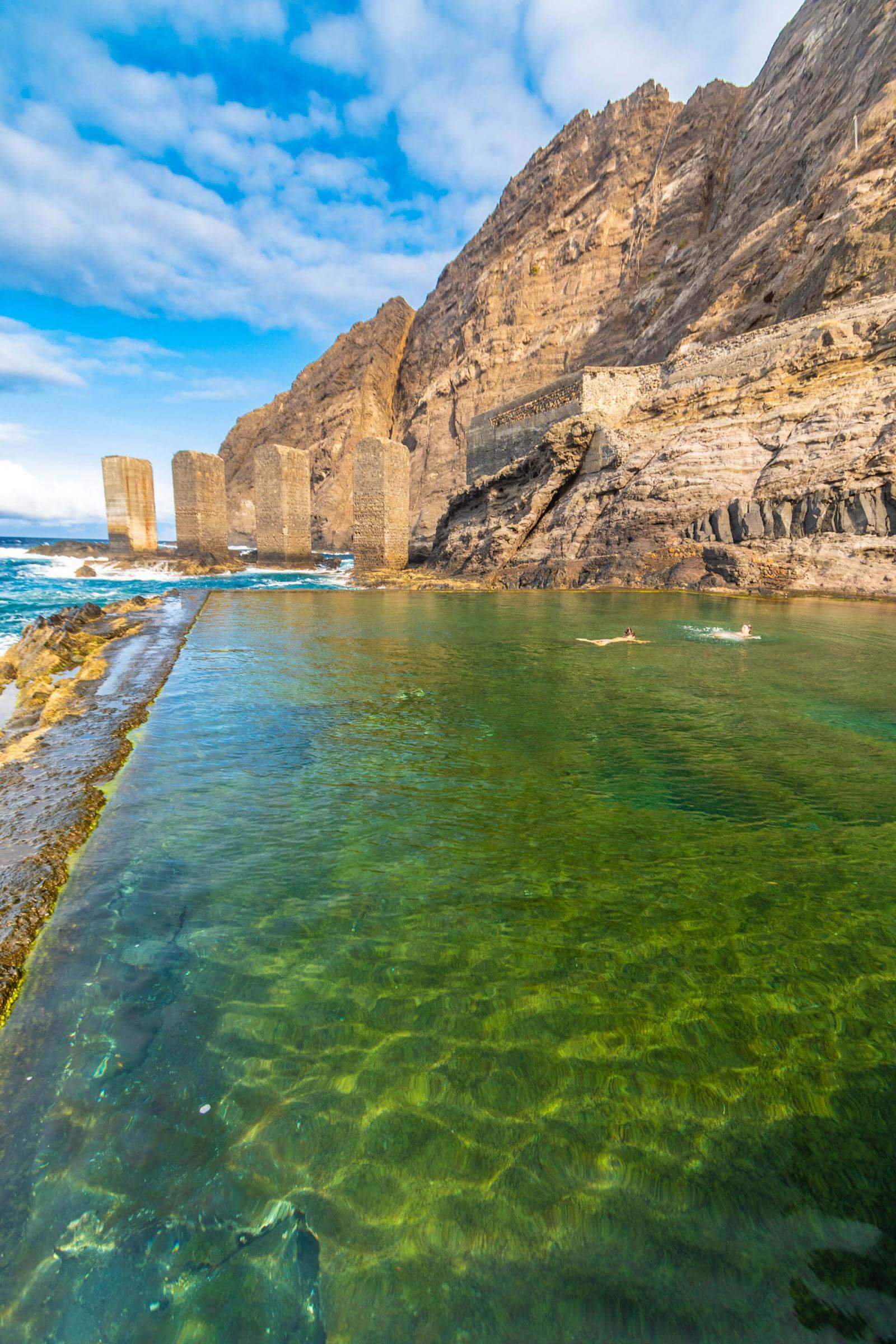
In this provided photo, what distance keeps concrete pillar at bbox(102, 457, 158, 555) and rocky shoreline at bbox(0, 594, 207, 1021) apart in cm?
2754

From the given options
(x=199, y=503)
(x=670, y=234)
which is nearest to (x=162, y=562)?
(x=199, y=503)

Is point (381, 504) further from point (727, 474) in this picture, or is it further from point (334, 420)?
point (334, 420)

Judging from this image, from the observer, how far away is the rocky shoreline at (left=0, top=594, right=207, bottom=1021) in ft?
9.01

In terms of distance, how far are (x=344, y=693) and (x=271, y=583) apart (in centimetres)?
2330

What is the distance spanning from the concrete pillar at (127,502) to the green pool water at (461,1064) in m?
36.4

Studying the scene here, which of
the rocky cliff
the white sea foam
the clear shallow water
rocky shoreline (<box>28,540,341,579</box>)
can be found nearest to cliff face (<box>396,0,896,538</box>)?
the rocky cliff

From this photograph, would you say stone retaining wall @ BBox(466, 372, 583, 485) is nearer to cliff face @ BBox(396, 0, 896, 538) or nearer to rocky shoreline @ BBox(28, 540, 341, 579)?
cliff face @ BBox(396, 0, 896, 538)

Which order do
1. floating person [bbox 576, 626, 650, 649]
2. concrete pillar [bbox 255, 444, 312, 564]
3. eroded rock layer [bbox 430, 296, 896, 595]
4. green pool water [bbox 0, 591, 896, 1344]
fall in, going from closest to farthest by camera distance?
green pool water [bbox 0, 591, 896, 1344], floating person [bbox 576, 626, 650, 649], eroded rock layer [bbox 430, 296, 896, 595], concrete pillar [bbox 255, 444, 312, 564]

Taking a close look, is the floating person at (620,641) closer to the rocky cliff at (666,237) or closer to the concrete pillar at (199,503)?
the rocky cliff at (666,237)

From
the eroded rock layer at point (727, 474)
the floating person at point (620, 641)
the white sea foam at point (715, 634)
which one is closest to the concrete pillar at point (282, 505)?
the eroded rock layer at point (727, 474)

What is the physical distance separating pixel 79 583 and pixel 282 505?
11937 mm

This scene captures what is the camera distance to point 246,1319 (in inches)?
51.8

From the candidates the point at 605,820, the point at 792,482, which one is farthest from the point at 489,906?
the point at 792,482

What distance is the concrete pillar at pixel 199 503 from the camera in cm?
3419
